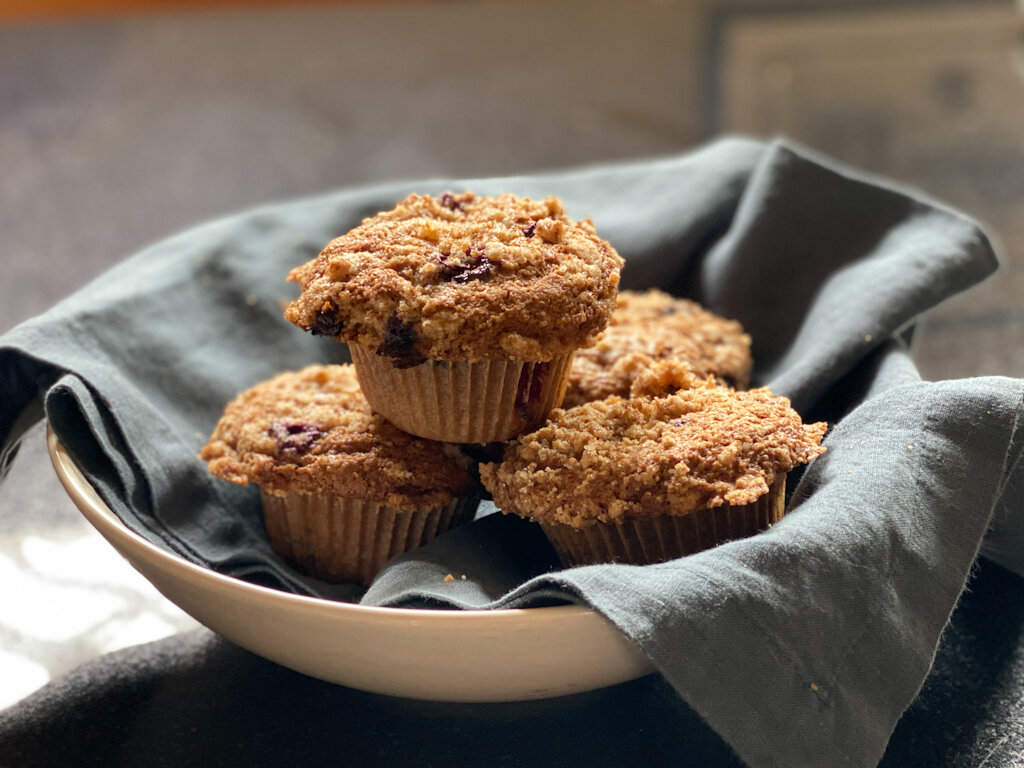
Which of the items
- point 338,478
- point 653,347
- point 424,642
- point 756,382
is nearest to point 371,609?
point 424,642

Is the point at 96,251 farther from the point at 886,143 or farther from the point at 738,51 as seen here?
the point at 886,143

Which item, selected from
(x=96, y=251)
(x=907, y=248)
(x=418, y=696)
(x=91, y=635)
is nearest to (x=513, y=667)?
(x=418, y=696)

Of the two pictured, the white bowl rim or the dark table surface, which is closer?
the white bowl rim

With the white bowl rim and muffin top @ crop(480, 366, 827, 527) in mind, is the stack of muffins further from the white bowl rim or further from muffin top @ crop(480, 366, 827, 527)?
the white bowl rim

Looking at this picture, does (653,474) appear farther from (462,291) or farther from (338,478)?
(338,478)

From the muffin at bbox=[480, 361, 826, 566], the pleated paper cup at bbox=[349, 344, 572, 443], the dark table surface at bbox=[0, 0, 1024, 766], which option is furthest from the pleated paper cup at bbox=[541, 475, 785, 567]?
the dark table surface at bbox=[0, 0, 1024, 766]

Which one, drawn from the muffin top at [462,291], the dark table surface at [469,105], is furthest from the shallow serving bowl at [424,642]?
the dark table surface at [469,105]
